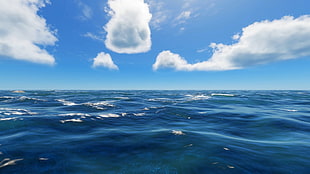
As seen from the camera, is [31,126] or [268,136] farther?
[31,126]

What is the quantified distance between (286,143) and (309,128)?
131 inches

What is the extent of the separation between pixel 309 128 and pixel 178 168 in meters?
7.29

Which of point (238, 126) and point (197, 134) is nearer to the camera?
point (197, 134)

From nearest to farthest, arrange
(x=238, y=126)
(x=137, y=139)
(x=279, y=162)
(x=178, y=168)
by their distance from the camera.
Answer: (x=178, y=168)
(x=279, y=162)
(x=137, y=139)
(x=238, y=126)

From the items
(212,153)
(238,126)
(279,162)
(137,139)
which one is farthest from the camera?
(238,126)

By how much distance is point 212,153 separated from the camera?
371 cm

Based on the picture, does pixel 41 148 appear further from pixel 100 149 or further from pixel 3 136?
pixel 3 136

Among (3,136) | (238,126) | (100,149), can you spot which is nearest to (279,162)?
(238,126)

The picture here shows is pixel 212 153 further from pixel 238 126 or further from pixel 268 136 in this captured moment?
pixel 238 126

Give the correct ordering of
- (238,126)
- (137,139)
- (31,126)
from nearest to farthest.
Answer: (137,139), (31,126), (238,126)

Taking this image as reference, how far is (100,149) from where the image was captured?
155 inches

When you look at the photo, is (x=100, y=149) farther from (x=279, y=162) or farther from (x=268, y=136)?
(x=268, y=136)

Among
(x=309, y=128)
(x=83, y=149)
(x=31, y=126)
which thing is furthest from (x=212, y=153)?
(x=31, y=126)

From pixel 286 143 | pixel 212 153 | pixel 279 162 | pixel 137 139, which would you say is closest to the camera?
pixel 279 162
